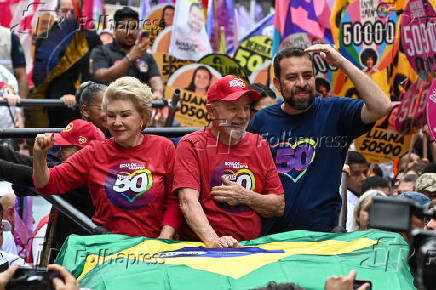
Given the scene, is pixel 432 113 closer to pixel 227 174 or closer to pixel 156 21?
pixel 227 174

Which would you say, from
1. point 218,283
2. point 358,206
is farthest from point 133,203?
point 358,206

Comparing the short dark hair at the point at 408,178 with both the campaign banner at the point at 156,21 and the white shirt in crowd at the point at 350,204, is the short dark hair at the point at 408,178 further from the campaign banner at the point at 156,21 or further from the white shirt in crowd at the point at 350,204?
the campaign banner at the point at 156,21

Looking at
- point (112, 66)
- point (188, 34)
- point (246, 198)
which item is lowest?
point (246, 198)

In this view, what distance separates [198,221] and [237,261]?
2.27 ft

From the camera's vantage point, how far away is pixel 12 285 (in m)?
2.93

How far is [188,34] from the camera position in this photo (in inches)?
391

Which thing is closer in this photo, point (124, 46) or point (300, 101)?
point (300, 101)

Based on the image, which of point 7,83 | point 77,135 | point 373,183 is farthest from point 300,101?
point 7,83

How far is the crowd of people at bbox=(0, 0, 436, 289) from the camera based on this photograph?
473 centimetres

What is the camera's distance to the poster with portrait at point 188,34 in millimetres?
9859

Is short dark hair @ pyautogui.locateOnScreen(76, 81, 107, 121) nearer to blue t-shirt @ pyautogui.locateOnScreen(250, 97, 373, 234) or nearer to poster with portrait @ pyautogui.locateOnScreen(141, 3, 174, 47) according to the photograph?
blue t-shirt @ pyautogui.locateOnScreen(250, 97, 373, 234)

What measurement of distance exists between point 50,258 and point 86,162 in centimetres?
83

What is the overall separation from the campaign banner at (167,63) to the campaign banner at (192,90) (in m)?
0.49

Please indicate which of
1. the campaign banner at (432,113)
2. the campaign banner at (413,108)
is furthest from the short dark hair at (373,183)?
the campaign banner at (432,113)
